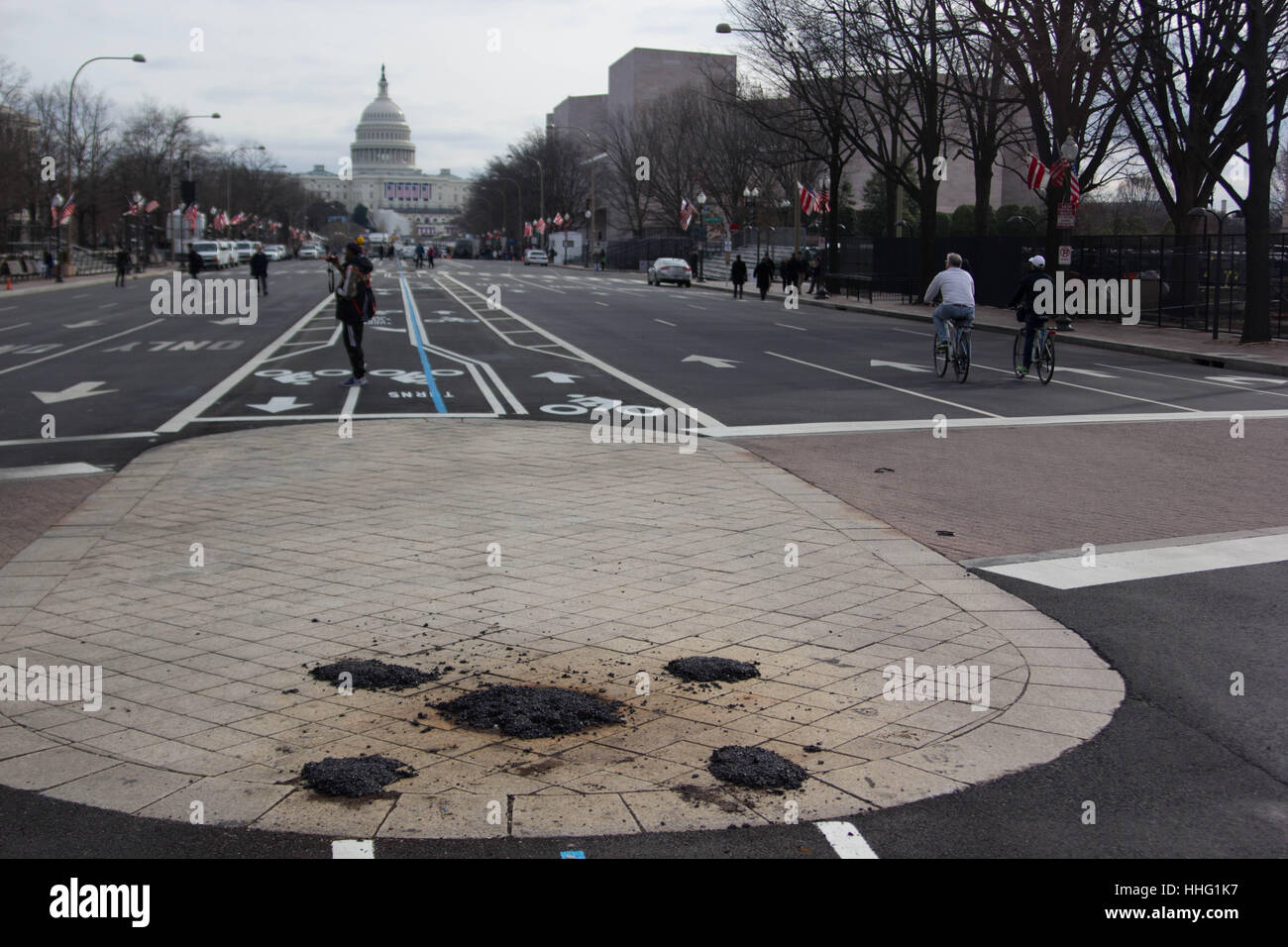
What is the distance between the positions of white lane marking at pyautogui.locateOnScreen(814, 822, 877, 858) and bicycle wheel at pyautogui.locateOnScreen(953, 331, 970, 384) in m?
16.7

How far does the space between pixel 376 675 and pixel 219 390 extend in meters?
13.9

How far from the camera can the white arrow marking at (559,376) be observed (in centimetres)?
1983

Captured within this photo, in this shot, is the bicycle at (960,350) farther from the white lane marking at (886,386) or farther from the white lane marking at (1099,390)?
the white lane marking at (1099,390)

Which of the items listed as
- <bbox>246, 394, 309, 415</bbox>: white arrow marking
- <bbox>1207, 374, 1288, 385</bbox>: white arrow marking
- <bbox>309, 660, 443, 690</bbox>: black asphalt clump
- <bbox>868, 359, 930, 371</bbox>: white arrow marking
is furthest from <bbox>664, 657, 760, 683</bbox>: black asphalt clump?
<bbox>1207, 374, 1288, 385</bbox>: white arrow marking

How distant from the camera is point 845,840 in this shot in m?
4.31

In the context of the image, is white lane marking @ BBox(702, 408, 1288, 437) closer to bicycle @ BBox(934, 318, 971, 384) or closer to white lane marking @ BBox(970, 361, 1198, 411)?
white lane marking @ BBox(970, 361, 1198, 411)

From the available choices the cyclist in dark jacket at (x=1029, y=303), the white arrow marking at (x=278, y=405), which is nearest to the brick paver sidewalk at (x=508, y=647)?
the white arrow marking at (x=278, y=405)

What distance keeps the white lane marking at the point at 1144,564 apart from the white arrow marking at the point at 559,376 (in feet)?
39.8

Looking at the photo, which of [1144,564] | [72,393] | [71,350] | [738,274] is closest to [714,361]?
[72,393]

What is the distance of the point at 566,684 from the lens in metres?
5.84

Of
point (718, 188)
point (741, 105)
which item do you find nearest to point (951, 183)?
point (718, 188)

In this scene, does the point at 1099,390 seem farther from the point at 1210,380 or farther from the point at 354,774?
the point at 354,774

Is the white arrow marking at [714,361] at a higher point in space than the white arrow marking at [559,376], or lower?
higher
